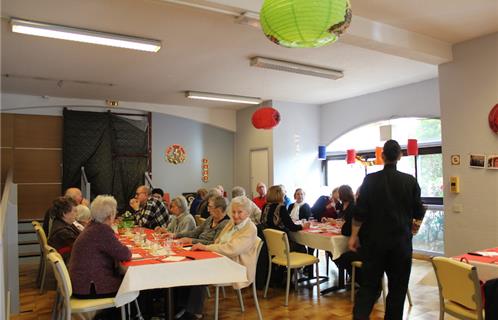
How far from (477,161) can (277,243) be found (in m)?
2.48

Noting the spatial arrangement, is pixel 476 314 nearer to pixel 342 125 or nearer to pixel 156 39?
pixel 156 39

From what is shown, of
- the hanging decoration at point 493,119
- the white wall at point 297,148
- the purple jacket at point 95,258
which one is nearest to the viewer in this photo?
the purple jacket at point 95,258

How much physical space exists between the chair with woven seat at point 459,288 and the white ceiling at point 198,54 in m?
2.44

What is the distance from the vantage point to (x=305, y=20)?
78.4 inches

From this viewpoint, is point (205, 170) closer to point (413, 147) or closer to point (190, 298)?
point (413, 147)

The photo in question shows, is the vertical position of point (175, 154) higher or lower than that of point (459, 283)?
higher

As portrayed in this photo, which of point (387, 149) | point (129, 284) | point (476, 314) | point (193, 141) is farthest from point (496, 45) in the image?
point (193, 141)

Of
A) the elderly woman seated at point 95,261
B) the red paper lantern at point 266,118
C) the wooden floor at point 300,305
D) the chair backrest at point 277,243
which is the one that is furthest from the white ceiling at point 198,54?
the wooden floor at point 300,305

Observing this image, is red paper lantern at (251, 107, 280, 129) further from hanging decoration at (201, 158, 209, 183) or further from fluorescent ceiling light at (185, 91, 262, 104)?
hanging decoration at (201, 158, 209, 183)

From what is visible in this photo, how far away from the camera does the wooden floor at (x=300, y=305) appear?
13.6ft

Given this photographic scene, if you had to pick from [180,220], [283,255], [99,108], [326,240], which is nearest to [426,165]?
[326,240]

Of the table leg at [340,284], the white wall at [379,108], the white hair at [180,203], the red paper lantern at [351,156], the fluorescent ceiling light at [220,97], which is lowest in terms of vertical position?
the table leg at [340,284]

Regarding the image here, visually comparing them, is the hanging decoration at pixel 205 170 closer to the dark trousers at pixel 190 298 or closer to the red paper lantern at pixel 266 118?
the red paper lantern at pixel 266 118

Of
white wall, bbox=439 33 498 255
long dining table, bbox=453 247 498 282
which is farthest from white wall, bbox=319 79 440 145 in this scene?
long dining table, bbox=453 247 498 282
